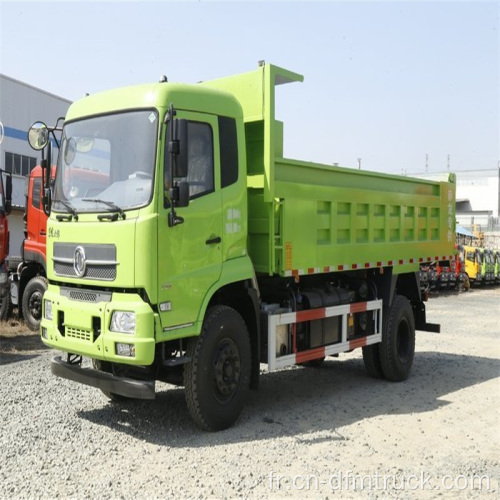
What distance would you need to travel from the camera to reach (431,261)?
29.1 ft

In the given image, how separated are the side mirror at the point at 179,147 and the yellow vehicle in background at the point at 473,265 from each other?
21978mm

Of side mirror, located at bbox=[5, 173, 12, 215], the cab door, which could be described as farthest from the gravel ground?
side mirror, located at bbox=[5, 173, 12, 215]

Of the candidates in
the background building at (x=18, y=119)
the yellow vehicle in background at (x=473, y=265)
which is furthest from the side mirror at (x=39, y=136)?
the yellow vehicle in background at (x=473, y=265)

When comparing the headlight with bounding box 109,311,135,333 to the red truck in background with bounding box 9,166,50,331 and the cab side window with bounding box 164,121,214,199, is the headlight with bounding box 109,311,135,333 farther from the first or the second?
the red truck in background with bounding box 9,166,50,331

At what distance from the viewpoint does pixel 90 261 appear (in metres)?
5.25

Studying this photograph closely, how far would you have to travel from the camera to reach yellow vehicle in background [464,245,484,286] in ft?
82.2

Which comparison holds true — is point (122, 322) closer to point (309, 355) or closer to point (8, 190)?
point (309, 355)

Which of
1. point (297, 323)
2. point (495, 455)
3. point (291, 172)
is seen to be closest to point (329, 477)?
point (495, 455)

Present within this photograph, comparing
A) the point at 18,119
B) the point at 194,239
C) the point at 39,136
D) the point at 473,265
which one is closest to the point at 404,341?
the point at 194,239

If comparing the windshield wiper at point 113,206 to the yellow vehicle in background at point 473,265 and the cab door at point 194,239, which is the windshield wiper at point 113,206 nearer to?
the cab door at point 194,239

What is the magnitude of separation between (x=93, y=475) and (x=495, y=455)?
124 inches

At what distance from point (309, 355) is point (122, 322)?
235 cm

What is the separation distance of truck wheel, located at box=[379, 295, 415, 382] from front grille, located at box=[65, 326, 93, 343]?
13.0ft

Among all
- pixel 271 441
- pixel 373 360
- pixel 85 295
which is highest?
pixel 85 295
